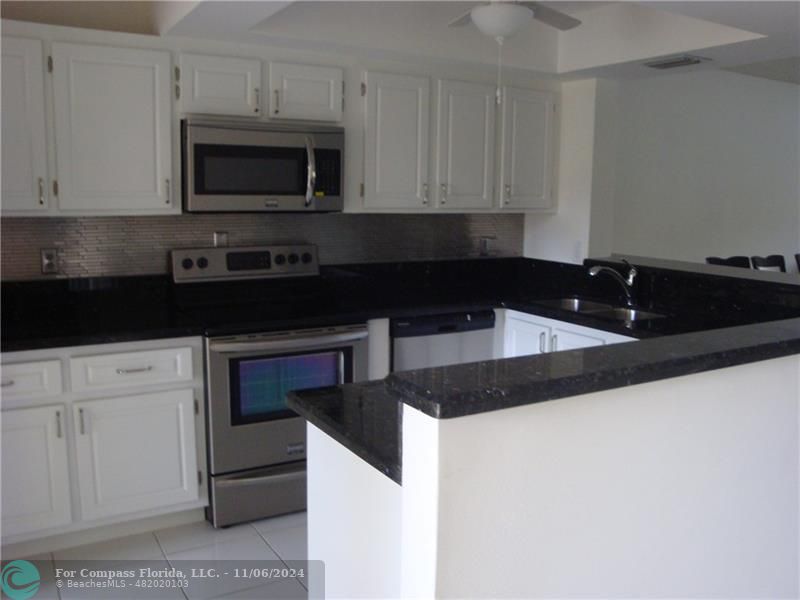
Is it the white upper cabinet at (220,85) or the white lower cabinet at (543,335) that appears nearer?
the white upper cabinet at (220,85)

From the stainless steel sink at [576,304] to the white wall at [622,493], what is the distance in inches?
88.7

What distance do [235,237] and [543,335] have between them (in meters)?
1.61

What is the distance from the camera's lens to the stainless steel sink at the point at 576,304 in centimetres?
395

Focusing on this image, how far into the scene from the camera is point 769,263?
6250 millimetres

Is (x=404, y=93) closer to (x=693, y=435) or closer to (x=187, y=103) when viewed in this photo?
(x=187, y=103)

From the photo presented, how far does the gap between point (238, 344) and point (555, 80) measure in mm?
2347

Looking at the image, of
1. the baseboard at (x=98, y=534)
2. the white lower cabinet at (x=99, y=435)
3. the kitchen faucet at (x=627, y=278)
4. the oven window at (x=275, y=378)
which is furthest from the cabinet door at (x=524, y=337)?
the baseboard at (x=98, y=534)

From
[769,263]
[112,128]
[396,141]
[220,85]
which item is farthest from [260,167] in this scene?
[769,263]

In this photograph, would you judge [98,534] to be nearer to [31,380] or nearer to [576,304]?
[31,380]

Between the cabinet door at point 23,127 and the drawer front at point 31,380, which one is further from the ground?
the cabinet door at point 23,127

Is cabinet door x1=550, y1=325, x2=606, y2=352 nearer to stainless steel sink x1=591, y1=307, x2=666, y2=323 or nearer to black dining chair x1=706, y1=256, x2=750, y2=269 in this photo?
stainless steel sink x1=591, y1=307, x2=666, y2=323

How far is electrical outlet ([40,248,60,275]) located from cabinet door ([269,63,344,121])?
3.78 ft

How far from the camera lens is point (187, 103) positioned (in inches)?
126

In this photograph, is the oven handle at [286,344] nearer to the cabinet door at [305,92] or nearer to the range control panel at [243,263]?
the range control panel at [243,263]
